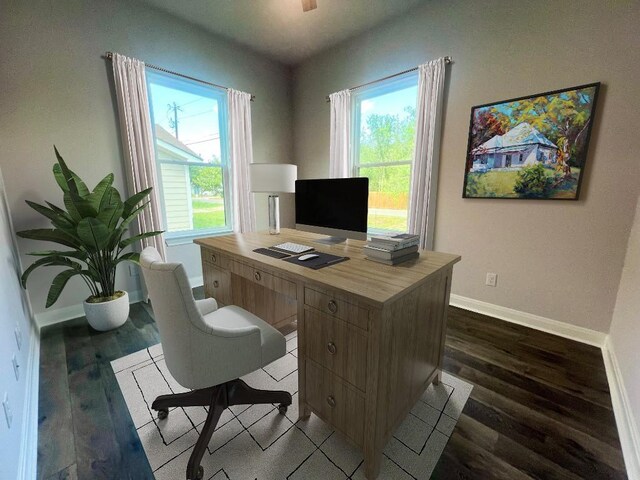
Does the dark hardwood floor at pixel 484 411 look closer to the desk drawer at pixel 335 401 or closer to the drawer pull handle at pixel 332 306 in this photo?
the desk drawer at pixel 335 401

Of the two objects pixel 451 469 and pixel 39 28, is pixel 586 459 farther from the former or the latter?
pixel 39 28

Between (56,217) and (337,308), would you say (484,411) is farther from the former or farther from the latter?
(56,217)

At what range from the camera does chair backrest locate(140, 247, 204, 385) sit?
0.95m

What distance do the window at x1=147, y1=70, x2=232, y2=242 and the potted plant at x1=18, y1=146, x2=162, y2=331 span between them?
0.85m

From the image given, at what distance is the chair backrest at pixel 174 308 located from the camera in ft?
3.13

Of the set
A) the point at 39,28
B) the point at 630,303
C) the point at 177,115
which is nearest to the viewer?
the point at 630,303

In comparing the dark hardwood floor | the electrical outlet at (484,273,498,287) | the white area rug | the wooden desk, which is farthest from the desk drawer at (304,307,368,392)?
the electrical outlet at (484,273,498,287)

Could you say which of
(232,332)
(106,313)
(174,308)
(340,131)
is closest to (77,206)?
(106,313)

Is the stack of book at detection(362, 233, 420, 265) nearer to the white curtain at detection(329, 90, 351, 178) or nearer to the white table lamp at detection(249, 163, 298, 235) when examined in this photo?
the white table lamp at detection(249, 163, 298, 235)

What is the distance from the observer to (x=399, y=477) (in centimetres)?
112

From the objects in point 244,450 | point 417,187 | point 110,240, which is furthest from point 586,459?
point 110,240

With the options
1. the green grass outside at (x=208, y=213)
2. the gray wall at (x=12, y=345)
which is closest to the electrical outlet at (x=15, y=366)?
the gray wall at (x=12, y=345)

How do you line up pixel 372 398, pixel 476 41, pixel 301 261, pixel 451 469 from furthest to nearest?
pixel 476 41
pixel 301 261
pixel 451 469
pixel 372 398

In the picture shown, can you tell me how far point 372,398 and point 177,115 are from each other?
3304mm
